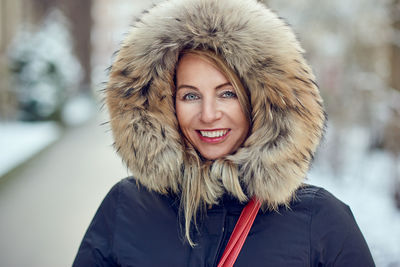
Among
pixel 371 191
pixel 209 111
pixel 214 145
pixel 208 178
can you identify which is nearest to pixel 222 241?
pixel 208 178

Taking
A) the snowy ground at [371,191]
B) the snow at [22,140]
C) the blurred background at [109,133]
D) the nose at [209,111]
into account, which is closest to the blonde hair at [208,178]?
the nose at [209,111]

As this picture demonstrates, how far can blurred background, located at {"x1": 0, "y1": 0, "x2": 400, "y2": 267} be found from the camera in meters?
5.34

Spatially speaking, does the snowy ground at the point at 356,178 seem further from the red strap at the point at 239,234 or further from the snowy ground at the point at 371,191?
the red strap at the point at 239,234

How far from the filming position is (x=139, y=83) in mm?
2139

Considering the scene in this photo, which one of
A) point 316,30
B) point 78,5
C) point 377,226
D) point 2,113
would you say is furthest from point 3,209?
point 78,5

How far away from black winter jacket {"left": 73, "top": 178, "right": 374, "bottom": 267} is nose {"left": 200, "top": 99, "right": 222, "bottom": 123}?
0.32 metres

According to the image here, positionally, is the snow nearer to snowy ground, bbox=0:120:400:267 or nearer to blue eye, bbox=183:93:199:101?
snowy ground, bbox=0:120:400:267

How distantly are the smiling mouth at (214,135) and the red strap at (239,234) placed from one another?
0.31 metres

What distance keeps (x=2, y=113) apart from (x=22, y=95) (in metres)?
0.70

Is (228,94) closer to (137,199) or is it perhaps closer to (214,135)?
(214,135)

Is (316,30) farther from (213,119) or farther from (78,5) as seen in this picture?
(78,5)

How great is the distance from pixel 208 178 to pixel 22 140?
9223 millimetres

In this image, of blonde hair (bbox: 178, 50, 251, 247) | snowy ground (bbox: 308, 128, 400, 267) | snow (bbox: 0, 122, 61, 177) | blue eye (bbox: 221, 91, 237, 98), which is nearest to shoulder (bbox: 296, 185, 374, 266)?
blonde hair (bbox: 178, 50, 251, 247)

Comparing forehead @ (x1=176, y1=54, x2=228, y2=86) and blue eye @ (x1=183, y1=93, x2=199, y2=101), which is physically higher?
forehead @ (x1=176, y1=54, x2=228, y2=86)
